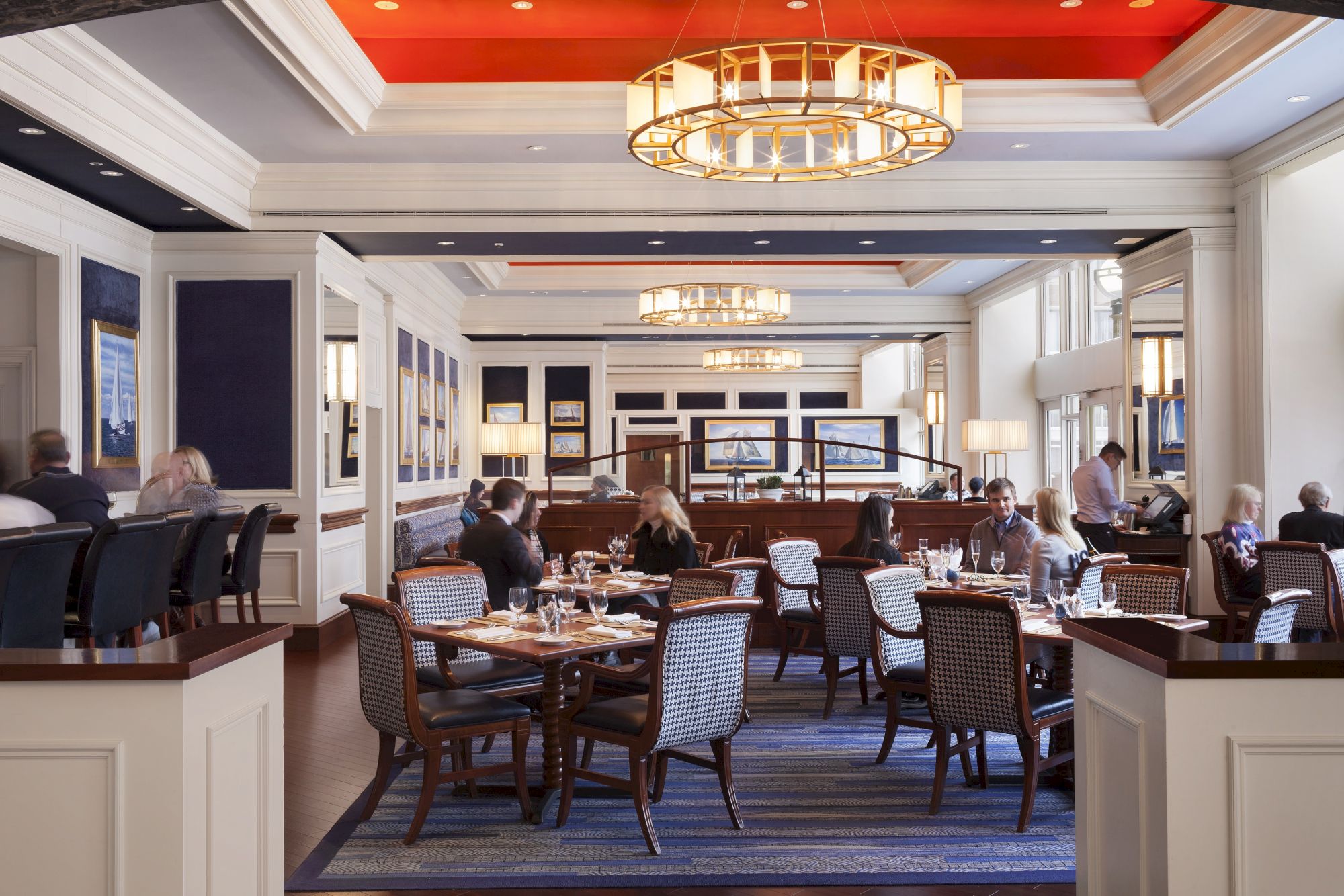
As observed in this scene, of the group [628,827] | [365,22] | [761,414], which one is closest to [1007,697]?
[628,827]

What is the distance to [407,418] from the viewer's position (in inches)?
454

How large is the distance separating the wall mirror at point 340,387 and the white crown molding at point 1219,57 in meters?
6.20

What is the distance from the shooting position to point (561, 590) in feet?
15.2

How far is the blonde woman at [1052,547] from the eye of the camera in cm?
559

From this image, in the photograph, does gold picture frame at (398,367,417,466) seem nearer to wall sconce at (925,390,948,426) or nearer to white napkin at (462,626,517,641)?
white napkin at (462,626,517,641)

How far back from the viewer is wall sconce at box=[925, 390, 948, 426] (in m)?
14.9

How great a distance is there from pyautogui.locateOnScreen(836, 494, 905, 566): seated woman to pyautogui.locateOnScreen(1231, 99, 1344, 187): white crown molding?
374 cm

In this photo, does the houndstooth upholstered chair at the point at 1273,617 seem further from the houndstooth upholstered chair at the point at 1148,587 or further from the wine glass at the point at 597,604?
the wine glass at the point at 597,604

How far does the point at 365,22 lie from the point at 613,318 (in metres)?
8.49

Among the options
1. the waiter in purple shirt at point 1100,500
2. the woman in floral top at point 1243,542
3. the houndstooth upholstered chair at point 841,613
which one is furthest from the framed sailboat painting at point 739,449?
the houndstooth upholstered chair at point 841,613

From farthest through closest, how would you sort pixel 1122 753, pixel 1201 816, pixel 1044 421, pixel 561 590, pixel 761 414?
pixel 761 414 → pixel 1044 421 → pixel 561 590 → pixel 1122 753 → pixel 1201 816

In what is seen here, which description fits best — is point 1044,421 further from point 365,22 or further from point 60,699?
point 60,699

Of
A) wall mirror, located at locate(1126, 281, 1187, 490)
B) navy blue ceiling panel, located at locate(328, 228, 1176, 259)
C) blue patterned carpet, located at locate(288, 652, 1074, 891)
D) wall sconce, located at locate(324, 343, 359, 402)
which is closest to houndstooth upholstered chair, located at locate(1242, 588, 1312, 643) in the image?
blue patterned carpet, located at locate(288, 652, 1074, 891)

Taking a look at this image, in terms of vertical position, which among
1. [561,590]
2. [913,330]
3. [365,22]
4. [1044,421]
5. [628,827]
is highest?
[365,22]
